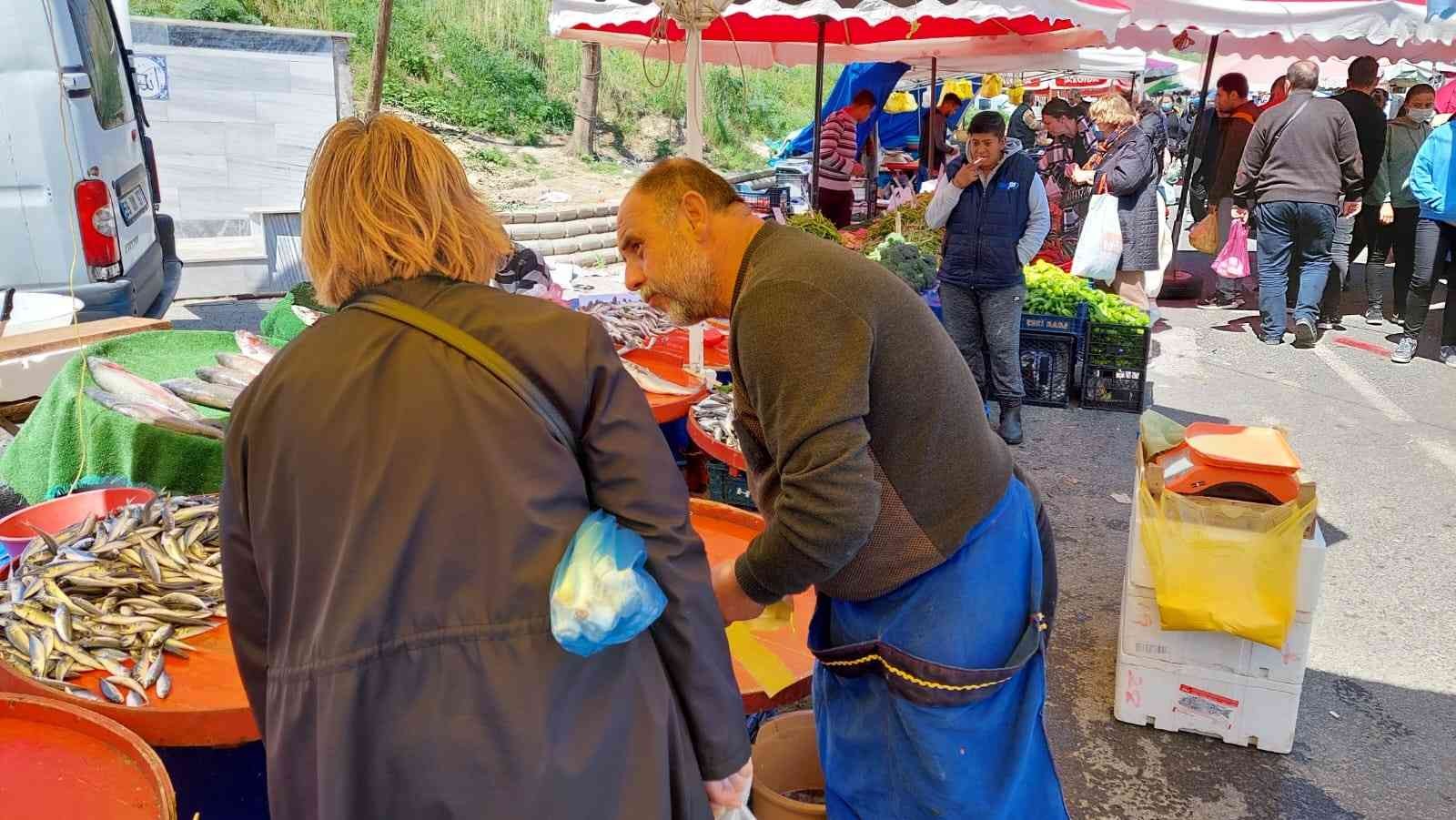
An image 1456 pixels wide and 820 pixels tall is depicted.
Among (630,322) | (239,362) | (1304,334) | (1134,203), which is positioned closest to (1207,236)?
(1304,334)

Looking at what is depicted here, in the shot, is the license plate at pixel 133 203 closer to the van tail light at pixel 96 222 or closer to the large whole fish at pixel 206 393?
the van tail light at pixel 96 222

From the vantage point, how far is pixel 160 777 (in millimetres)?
1947

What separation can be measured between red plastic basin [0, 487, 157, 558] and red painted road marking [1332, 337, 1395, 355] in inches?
363

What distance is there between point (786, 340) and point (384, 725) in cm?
89

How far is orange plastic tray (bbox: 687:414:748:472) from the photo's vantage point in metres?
3.93

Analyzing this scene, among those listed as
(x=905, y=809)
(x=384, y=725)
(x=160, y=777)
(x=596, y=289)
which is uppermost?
(x=384, y=725)

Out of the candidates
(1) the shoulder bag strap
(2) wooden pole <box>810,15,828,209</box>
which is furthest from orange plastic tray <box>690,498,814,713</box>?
(2) wooden pole <box>810,15,828,209</box>

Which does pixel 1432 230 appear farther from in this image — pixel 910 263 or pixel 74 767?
pixel 74 767

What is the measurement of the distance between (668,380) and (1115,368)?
372 cm

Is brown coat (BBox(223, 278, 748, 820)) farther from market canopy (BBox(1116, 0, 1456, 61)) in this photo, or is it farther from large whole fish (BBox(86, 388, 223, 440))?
market canopy (BBox(1116, 0, 1456, 61))

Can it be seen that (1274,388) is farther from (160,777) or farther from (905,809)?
(160,777)

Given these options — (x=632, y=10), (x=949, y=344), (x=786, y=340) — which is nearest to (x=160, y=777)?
(x=786, y=340)

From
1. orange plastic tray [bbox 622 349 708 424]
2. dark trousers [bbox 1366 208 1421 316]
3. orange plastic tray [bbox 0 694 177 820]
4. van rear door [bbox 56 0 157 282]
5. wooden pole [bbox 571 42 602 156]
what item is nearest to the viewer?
orange plastic tray [bbox 0 694 177 820]

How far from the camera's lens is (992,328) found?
640 cm
